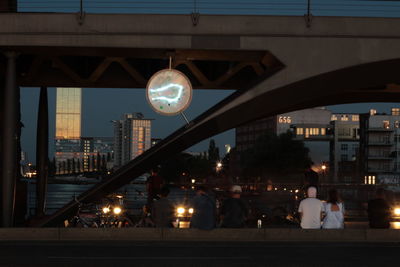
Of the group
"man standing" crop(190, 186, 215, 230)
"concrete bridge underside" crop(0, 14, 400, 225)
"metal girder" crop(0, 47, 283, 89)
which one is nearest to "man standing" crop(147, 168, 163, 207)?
"man standing" crop(190, 186, 215, 230)

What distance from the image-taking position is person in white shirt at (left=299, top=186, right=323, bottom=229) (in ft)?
52.9

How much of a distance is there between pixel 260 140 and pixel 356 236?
300 ft

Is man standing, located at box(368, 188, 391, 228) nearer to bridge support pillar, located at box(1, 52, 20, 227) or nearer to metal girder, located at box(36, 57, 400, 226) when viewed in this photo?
metal girder, located at box(36, 57, 400, 226)

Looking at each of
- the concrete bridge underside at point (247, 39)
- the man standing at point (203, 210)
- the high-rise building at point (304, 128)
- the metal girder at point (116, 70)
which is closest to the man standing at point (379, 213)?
the man standing at point (203, 210)

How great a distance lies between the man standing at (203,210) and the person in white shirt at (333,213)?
9.33ft

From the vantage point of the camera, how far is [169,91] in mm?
22500

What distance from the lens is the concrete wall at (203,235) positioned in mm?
17000

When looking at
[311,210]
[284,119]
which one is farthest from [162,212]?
[284,119]

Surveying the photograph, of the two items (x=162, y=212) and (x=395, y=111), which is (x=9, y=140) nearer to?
(x=162, y=212)

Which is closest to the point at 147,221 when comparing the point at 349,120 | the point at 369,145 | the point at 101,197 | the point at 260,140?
the point at 101,197

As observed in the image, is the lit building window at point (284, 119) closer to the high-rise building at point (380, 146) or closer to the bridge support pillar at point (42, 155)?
the high-rise building at point (380, 146)

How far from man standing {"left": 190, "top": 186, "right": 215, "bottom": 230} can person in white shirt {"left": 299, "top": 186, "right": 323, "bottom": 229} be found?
2235 millimetres

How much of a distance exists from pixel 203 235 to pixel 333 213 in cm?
332

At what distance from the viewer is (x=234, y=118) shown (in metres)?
23.5
